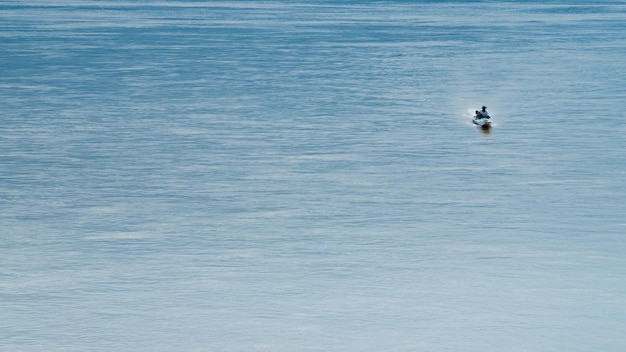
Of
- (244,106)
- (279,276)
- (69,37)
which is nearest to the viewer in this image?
(279,276)

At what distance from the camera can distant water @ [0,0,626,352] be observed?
1300 inches

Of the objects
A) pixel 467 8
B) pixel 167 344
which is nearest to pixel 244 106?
pixel 167 344

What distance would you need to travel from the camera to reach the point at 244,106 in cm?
6444

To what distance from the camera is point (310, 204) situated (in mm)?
44156

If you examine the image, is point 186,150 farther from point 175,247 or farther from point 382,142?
point 175,247

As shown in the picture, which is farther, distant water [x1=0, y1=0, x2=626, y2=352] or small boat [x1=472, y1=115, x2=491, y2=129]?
small boat [x1=472, y1=115, x2=491, y2=129]

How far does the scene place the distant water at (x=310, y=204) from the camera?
33031 mm

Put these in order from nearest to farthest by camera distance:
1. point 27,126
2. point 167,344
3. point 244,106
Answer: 1. point 167,344
2. point 27,126
3. point 244,106

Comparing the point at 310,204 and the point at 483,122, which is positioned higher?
the point at 483,122

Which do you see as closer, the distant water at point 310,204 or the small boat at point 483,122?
the distant water at point 310,204

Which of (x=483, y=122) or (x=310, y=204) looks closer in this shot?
(x=310, y=204)

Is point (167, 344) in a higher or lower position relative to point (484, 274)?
lower

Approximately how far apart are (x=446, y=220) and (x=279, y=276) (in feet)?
26.3

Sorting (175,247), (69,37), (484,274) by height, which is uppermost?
(69,37)
